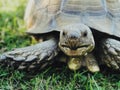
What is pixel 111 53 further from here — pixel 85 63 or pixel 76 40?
pixel 76 40

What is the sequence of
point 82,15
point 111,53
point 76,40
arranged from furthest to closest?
1. point 82,15
2. point 111,53
3. point 76,40

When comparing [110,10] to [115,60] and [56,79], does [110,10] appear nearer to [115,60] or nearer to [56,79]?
[115,60]

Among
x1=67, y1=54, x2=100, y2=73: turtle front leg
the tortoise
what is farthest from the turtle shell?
x1=67, y1=54, x2=100, y2=73: turtle front leg

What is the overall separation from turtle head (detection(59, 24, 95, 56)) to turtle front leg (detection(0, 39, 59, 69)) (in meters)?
0.19

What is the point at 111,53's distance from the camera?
3.25 meters

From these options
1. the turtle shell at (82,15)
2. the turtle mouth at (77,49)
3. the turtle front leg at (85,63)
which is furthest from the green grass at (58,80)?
the turtle shell at (82,15)

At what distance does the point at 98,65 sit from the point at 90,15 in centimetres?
44

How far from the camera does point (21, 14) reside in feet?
16.4

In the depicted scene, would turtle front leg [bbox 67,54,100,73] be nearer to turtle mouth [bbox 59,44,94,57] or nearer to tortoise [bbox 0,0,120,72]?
tortoise [bbox 0,0,120,72]

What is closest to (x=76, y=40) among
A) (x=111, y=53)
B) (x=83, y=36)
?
(x=83, y=36)

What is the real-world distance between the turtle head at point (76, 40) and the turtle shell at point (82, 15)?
0.55 feet

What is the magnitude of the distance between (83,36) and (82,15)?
325 mm

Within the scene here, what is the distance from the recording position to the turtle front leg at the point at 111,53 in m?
3.23

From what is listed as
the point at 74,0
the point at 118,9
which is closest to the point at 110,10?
the point at 118,9
